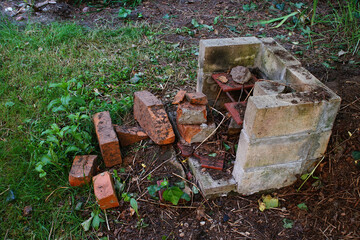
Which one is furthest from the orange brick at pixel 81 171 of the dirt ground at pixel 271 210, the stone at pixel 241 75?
the stone at pixel 241 75

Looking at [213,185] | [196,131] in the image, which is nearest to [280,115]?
[213,185]

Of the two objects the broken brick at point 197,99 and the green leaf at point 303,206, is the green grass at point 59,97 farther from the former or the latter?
the green leaf at point 303,206

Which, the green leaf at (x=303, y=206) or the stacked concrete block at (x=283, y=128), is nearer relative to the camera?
the stacked concrete block at (x=283, y=128)

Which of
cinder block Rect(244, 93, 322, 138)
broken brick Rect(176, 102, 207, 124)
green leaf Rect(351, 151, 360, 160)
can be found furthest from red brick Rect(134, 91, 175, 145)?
green leaf Rect(351, 151, 360, 160)

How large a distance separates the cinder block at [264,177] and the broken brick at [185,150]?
507 mm

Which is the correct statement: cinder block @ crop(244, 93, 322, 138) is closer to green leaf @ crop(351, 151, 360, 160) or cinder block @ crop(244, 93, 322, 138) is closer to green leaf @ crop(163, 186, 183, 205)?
green leaf @ crop(351, 151, 360, 160)

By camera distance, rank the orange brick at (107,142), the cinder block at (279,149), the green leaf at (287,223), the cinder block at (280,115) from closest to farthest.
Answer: the cinder block at (280,115), the cinder block at (279,149), the green leaf at (287,223), the orange brick at (107,142)

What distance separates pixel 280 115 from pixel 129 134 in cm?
162

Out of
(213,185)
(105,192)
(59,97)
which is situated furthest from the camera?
(59,97)

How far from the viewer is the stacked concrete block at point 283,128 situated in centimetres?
237

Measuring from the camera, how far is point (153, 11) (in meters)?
6.30

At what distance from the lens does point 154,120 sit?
3.15 m

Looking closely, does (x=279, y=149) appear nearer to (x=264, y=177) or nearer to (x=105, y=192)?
(x=264, y=177)

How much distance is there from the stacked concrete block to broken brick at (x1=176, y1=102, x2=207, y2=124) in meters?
0.60
